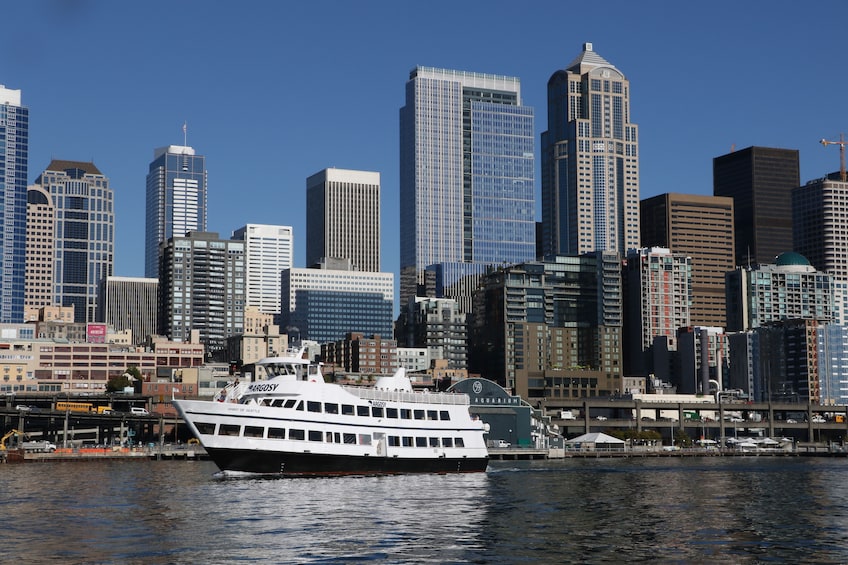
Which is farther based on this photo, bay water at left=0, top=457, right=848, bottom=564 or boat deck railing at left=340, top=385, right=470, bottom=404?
boat deck railing at left=340, top=385, right=470, bottom=404

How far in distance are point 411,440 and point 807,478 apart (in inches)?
1553

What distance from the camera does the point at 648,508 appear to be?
80500 mm

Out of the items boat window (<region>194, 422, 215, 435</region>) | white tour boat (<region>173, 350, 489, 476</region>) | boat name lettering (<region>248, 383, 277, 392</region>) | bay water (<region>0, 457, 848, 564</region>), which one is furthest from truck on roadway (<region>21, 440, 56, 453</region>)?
boat window (<region>194, 422, 215, 435</region>)

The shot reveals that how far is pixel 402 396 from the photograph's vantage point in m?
110

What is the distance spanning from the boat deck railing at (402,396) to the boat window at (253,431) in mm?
9514

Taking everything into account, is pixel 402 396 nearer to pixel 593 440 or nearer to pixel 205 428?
pixel 205 428

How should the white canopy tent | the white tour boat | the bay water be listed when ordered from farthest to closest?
1. the white canopy tent
2. the white tour boat
3. the bay water

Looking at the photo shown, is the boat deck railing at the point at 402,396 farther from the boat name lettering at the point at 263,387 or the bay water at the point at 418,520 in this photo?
the boat name lettering at the point at 263,387

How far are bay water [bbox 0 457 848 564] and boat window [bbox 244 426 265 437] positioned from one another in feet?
12.5

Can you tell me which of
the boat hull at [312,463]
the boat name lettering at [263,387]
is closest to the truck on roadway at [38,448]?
the boat name lettering at [263,387]

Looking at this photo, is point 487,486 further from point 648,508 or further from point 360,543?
point 360,543

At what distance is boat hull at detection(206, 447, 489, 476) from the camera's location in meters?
97.9

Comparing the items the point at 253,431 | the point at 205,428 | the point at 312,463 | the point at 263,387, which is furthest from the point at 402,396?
the point at 205,428

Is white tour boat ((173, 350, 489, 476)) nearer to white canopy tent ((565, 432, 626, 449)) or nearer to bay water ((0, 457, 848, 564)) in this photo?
bay water ((0, 457, 848, 564))
